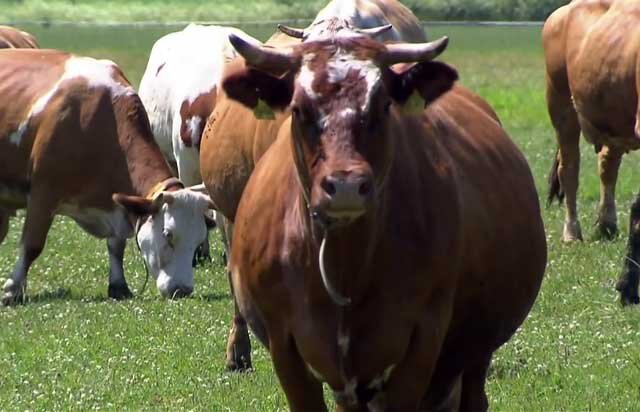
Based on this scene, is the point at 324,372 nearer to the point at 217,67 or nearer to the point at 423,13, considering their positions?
the point at 217,67

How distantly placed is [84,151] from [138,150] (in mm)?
468

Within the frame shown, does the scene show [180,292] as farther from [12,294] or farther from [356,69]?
[356,69]

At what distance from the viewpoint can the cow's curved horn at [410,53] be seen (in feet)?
22.4

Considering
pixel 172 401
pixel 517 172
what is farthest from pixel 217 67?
pixel 517 172

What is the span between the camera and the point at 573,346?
11312mm

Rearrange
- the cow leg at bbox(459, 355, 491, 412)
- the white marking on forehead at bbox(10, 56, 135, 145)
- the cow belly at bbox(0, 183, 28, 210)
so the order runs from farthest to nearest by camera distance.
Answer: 1. the cow belly at bbox(0, 183, 28, 210)
2. the white marking on forehead at bbox(10, 56, 135, 145)
3. the cow leg at bbox(459, 355, 491, 412)

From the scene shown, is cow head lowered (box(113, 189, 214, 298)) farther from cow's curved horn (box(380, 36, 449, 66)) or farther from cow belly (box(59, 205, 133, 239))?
cow's curved horn (box(380, 36, 449, 66))

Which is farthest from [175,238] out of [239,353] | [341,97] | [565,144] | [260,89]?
[341,97]

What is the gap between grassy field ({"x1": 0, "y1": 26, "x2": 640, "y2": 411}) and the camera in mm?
9945

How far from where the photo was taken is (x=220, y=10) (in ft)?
222

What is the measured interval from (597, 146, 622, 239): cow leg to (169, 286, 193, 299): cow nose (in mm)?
4884

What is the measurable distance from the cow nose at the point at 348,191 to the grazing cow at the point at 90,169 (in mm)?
8592

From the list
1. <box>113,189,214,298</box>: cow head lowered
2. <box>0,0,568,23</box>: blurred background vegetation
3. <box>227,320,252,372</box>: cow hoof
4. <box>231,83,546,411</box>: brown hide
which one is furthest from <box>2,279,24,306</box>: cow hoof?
<box>0,0,568,23</box>: blurred background vegetation

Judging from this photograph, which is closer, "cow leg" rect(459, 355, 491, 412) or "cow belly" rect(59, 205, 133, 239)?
"cow leg" rect(459, 355, 491, 412)
